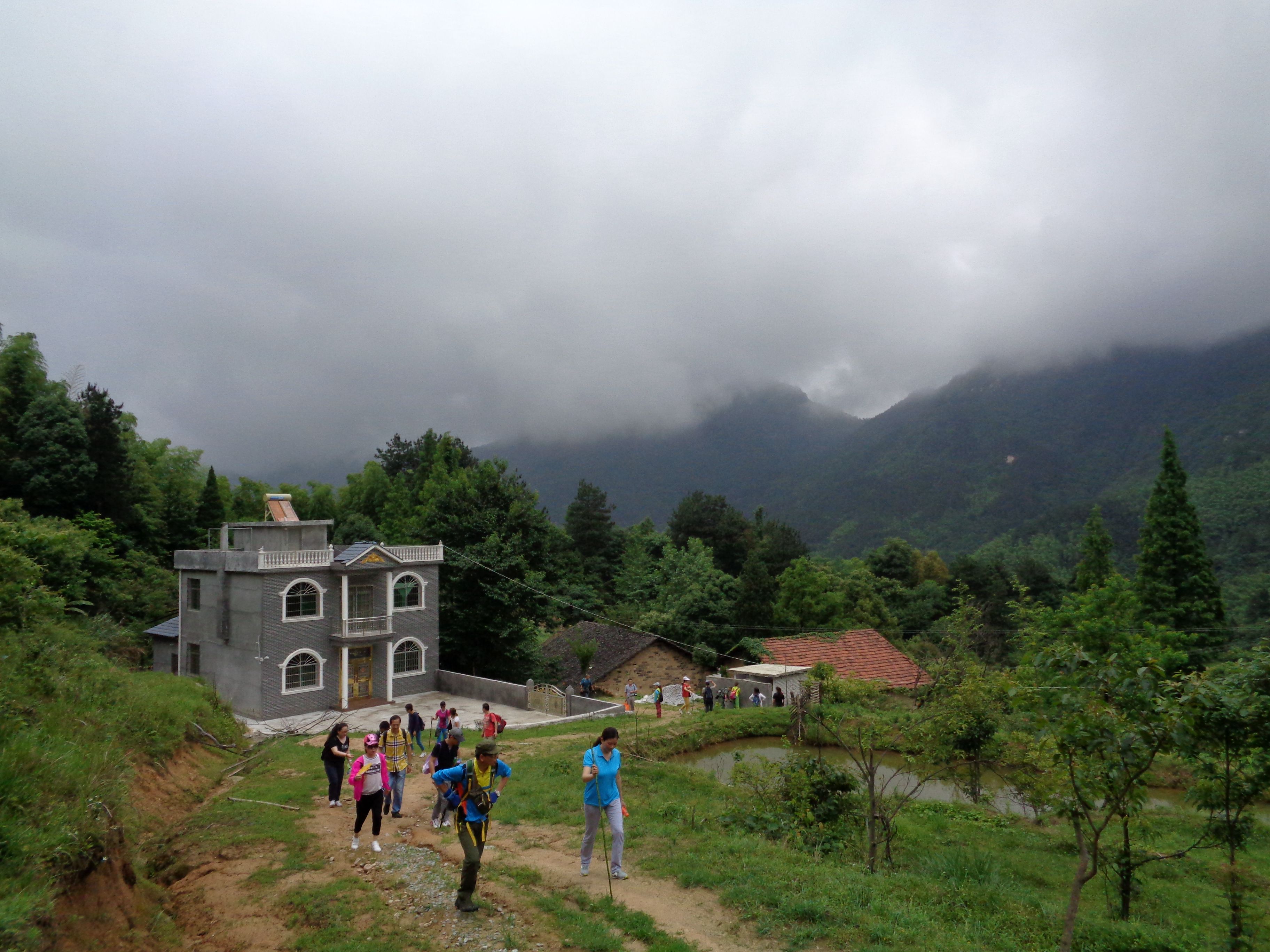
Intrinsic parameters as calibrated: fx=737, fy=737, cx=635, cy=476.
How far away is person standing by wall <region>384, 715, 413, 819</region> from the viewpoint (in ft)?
32.8

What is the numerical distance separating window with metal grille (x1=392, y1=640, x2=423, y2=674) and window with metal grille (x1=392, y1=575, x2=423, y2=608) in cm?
142

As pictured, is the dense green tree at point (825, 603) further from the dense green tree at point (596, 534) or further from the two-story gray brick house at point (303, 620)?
the dense green tree at point (596, 534)

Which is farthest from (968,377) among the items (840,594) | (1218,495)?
(840,594)

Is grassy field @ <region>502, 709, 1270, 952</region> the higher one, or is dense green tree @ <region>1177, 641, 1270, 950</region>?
dense green tree @ <region>1177, 641, 1270, 950</region>

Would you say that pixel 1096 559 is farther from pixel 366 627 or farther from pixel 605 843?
pixel 605 843

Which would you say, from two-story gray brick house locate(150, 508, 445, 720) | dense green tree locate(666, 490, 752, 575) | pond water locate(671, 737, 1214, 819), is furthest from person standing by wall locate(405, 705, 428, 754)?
dense green tree locate(666, 490, 752, 575)

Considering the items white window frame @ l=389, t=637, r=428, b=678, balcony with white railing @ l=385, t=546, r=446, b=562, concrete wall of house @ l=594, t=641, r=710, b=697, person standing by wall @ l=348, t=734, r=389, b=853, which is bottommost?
concrete wall of house @ l=594, t=641, r=710, b=697

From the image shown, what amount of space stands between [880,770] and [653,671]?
48.3 feet

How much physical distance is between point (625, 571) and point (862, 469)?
→ 82.8 metres

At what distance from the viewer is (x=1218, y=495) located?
203 ft

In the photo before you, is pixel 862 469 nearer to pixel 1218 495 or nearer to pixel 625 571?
pixel 1218 495

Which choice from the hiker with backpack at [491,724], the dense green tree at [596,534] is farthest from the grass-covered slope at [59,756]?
the dense green tree at [596,534]

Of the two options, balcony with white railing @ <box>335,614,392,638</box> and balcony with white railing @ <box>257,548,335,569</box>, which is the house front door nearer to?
balcony with white railing @ <box>335,614,392,638</box>

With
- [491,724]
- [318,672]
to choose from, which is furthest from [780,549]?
[491,724]
